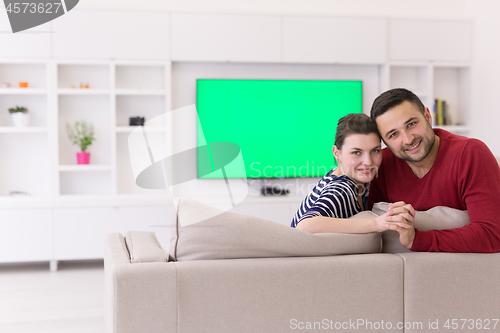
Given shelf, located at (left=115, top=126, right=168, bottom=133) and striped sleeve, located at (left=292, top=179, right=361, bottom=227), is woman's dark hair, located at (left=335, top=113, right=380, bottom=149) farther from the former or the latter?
shelf, located at (left=115, top=126, right=168, bottom=133)

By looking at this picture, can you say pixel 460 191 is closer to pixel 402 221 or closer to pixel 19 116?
pixel 402 221

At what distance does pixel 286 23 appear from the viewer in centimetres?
405

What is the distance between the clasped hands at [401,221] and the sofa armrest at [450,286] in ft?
0.18

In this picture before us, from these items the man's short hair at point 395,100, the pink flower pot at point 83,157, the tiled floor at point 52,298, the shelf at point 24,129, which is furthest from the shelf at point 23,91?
the man's short hair at point 395,100

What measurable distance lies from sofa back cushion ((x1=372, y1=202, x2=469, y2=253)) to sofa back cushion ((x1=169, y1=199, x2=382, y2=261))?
0.22 m

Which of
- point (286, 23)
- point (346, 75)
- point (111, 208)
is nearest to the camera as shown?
point (111, 208)

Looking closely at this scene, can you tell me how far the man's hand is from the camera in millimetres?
1302

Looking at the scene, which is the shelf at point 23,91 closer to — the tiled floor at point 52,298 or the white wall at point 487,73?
the tiled floor at point 52,298

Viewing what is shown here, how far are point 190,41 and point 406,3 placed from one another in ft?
7.33

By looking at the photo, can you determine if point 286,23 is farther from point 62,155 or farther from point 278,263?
point 278,263

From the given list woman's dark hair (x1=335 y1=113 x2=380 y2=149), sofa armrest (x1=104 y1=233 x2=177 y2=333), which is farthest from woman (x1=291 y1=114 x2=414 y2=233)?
sofa armrest (x1=104 y1=233 x2=177 y2=333)

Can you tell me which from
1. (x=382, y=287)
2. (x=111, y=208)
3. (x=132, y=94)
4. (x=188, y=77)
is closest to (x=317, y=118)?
(x=188, y=77)

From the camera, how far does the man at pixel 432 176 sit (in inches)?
53.0

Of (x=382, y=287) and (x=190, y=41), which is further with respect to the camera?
(x=190, y=41)
